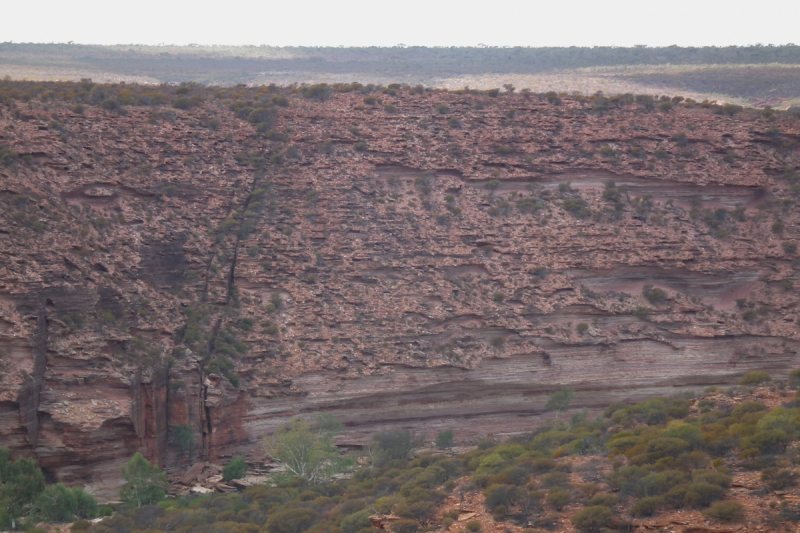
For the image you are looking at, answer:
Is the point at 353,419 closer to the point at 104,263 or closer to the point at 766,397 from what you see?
the point at 104,263

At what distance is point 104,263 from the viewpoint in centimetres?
3719

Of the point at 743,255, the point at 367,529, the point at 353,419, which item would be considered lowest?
the point at 353,419

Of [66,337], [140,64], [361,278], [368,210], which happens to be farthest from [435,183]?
[140,64]

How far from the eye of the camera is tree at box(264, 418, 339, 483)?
105ft

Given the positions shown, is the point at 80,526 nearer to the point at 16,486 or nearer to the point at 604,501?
the point at 16,486

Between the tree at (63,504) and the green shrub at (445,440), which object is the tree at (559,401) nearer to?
the green shrub at (445,440)

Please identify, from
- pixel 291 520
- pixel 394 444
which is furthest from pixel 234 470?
pixel 291 520

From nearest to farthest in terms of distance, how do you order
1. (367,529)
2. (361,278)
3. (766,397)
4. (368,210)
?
(367,529), (766,397), (361,278), (368,210)

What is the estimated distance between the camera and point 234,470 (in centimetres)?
3369

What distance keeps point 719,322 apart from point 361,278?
1687 cm

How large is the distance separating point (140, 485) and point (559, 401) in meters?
17.1

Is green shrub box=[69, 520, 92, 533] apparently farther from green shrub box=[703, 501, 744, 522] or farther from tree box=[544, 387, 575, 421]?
tree box=[544, 387, 575, 421]

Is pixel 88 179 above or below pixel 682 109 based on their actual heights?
below

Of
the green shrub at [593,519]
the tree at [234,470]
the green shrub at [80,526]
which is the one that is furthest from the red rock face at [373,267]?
the green shrub at [593,519]
